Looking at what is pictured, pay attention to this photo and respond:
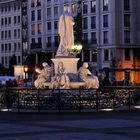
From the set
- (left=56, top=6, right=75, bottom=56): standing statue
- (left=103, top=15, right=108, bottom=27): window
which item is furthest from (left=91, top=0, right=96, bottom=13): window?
(left=56, top=6, right=75, bottom=56): standing statue

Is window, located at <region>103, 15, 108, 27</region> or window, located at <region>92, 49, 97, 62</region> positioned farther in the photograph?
window, located at <region>92, 49, 97, 62</region>

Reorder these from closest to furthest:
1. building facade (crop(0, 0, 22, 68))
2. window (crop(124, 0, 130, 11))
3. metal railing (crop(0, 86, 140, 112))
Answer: metal railing (crop(0, 86, 140, 112)) < window (crop(124, 0, 130, 11)) < building facade (crop(0, 0, 22, 68))

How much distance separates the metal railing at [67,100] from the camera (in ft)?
103

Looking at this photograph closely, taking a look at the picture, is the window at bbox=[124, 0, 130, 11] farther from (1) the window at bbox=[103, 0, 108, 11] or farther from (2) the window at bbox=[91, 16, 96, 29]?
(2) the window at bbox=[91, 16, 96, 29]

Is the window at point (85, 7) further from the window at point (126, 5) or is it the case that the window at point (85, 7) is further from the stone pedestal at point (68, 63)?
the stone pedestal at point (68, 63)

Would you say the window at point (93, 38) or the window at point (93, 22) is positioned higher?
the window at point (93, 22)

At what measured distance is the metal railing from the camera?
3136 centimetres

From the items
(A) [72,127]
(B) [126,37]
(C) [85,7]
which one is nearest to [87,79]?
(A) [72,127]

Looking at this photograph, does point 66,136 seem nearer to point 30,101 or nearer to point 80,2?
point 30,101

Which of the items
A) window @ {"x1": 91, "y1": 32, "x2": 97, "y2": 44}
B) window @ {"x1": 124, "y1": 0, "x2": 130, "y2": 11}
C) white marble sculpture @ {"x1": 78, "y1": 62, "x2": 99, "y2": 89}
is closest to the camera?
white marble sculpture @ {"x1": 78, "y1": 62, "x2": 99, "y2": 89}

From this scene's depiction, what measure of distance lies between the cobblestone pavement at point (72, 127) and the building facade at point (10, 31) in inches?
4251

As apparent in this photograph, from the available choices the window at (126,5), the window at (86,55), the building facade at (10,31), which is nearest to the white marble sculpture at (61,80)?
the window at (126,5)

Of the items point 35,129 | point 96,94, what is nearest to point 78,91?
point 96,94

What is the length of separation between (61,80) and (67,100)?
2745mm
